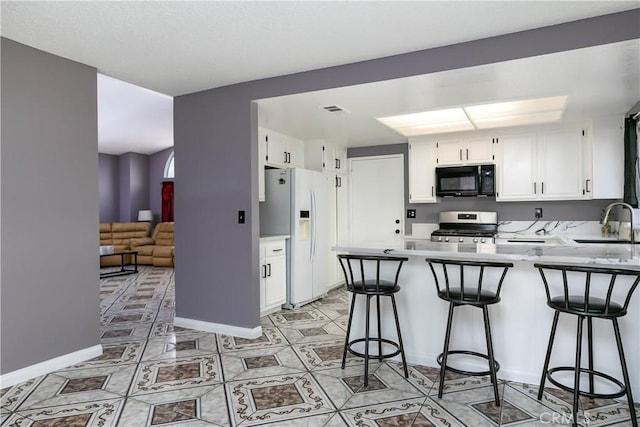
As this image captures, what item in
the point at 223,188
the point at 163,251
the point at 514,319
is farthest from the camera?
the point at 163,251

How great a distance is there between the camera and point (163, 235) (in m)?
8.62

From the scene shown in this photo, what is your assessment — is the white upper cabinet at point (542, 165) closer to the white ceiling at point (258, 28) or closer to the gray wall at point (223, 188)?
the white ceiling at point (258, 28)

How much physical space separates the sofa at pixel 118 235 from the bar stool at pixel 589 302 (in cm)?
782

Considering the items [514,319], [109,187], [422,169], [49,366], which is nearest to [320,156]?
[422,169]

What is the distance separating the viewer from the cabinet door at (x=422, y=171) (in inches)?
203

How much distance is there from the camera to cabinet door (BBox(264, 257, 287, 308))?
14.2ft

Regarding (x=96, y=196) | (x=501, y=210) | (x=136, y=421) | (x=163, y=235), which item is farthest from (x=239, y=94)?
(x=163, y=235)

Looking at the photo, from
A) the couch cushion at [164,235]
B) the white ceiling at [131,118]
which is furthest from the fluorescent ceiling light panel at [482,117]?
the couch cushion at [164,235]

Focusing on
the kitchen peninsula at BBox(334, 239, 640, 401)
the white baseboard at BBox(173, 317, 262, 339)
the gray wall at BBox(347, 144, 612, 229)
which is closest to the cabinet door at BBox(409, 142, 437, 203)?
the gray wall at BBox(347, 144, 612, 229)

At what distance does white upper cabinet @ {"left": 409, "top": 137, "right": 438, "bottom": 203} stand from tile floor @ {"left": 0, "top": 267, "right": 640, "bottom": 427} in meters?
2.43

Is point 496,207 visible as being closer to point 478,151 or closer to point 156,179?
point 478,151

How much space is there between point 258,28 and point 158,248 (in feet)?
22.1

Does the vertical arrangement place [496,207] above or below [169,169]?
below

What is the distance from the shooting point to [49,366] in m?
2.87
